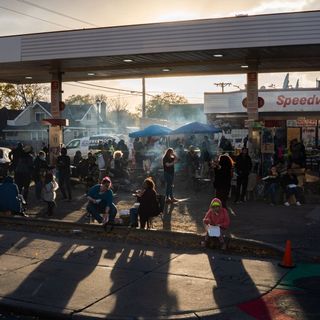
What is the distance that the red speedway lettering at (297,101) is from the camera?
112ft

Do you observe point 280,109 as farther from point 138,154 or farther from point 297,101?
point 138,154

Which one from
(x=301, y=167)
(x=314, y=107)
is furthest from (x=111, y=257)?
(x=314, y=107)

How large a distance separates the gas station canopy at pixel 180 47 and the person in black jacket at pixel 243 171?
3.93 metres

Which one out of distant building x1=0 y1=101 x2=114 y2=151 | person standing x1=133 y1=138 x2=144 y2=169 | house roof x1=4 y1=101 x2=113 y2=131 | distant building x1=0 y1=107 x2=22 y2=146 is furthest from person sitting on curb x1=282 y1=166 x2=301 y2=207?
distant building x1=0 y1=107 x2=22 y2=146

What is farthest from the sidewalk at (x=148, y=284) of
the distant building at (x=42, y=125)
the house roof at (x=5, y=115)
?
the house roof at (x=5, y=115)

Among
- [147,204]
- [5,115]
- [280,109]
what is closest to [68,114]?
[5,115]

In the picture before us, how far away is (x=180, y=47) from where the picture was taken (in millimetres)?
18125

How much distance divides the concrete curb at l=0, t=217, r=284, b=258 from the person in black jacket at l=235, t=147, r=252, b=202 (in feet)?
18.0

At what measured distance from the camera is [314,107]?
34250 mm

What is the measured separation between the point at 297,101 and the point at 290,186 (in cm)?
2042

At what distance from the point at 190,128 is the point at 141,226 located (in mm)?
11692

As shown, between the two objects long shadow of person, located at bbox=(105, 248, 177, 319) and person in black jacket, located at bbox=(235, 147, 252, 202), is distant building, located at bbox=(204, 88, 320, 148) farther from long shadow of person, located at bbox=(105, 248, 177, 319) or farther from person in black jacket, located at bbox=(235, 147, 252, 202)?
long shadow of person, located at bbox=(105, 248, 177, 319)

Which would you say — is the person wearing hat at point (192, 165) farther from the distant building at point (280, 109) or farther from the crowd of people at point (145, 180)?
the distant building at point (280, 109)

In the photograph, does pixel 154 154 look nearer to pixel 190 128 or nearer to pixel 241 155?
pixel 190 128
